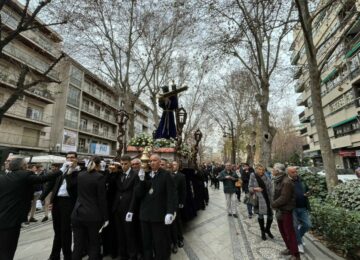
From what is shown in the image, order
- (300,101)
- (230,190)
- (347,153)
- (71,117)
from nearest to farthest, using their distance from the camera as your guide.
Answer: (230,190) < (347,153) < (71,117) < (300,101)

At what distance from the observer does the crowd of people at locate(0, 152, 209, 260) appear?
3.35 m

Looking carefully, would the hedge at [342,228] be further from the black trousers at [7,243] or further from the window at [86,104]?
the window at [86,104]

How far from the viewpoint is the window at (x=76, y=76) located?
28.9 meters

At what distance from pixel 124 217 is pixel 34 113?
977 inches

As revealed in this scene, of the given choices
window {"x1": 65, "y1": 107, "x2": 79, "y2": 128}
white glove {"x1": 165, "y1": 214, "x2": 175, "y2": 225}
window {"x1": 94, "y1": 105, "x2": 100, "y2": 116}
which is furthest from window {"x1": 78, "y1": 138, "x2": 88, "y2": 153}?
white glove {"x1": 165, "y1": 214, "x2": 175, "y2": 225}

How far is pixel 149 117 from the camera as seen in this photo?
62.6 metres

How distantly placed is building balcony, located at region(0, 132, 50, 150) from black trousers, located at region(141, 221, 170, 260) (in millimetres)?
22439

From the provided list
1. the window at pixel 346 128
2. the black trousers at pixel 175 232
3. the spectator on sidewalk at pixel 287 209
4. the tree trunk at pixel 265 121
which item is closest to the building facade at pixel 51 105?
the tree trunk at pixel 265 121

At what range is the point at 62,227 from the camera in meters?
4.01

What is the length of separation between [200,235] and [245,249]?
1.41m

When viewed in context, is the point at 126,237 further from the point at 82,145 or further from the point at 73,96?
the point at 82,145

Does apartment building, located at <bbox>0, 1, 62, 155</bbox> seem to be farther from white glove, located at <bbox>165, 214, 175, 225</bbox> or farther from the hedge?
the hedge

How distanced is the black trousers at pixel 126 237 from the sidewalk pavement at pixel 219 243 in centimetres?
89

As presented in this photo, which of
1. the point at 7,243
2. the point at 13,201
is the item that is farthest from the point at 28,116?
the point at 7,243
